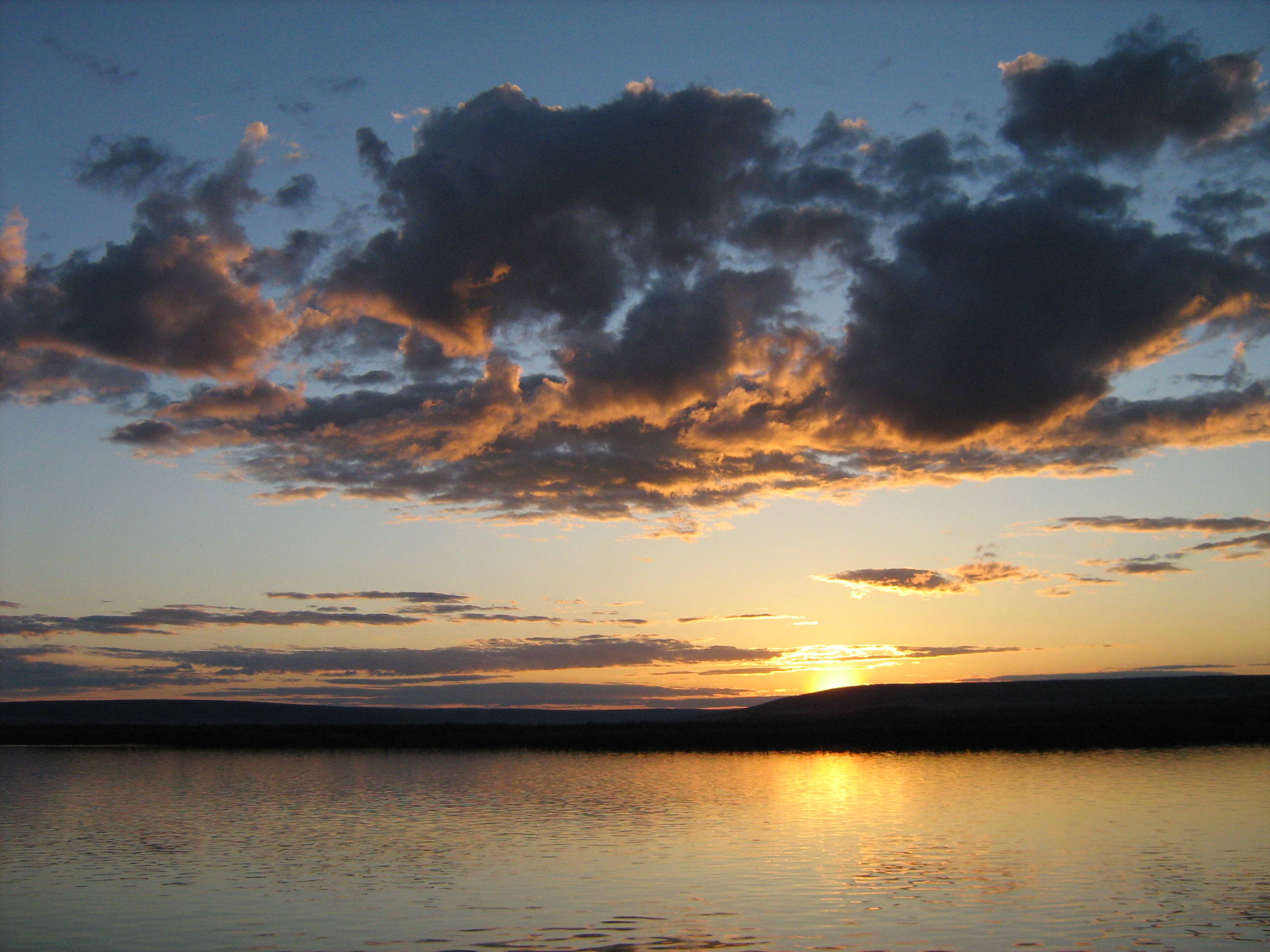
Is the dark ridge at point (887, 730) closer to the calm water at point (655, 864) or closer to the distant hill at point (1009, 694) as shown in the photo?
the distant hill at point (1009, 694)

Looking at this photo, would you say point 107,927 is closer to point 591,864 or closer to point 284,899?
point 284,899

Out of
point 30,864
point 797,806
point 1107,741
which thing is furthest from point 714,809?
point 1107,741

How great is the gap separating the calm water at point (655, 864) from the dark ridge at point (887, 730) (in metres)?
24.6

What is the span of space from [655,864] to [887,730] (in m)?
61.2

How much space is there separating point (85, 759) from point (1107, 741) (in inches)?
2803

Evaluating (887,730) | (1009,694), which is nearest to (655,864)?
(887,730)

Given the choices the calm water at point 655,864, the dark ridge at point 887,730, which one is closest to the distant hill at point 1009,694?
the dark ridge at point 887,730

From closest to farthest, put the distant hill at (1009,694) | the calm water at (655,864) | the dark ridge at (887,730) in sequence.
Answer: the calm water at (655,864)
the dark ridge at (887,730)
the distant hill at (1009,694)

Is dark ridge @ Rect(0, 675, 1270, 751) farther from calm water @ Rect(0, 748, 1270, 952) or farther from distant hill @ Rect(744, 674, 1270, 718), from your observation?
calm water @ Rect(0, 748, 1270, 952)

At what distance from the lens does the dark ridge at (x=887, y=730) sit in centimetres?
7244

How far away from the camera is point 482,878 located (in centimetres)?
2369

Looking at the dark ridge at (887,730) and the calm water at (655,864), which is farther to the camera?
the dark ridge at (887,730)

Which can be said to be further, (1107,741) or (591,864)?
(1107,741)

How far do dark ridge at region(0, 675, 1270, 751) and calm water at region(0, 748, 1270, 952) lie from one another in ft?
80.7
